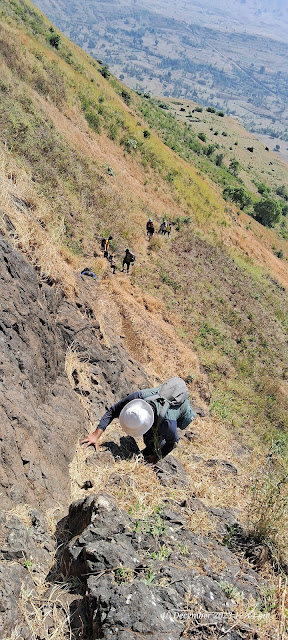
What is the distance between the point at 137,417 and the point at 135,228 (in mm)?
17245

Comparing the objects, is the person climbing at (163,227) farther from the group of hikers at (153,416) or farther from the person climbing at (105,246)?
the group of hikers at (153,416)

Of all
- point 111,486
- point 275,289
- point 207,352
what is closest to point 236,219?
point 275,289

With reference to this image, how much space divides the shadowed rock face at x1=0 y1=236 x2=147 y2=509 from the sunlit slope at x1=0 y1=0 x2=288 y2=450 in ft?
2.43

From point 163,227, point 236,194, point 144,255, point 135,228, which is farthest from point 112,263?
point 236,194

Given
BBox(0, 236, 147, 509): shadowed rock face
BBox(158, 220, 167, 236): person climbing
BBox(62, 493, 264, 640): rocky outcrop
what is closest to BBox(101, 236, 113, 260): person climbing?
BBox(158, 220, 167, 236): person climbing

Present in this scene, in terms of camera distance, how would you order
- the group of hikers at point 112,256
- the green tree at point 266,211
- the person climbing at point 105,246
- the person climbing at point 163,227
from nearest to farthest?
1. the group of hikers at point 112,256
2. the person climbing at point 105,246
3. the person climbing at point 163,227
4. the green tree at point 266,211

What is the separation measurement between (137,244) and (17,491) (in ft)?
55.4

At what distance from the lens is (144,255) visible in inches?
760

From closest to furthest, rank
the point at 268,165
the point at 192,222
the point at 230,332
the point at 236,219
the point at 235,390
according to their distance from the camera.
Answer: the point at 235,390, the point at 230,332, the point at 192,222, the point at 236,219, the point at 268,165

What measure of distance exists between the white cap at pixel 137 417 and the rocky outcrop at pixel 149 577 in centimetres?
80

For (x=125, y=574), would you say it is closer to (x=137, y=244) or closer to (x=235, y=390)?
(x=235, y=390)

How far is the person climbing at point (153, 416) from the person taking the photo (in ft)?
13.9

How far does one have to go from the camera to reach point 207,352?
53.5ft

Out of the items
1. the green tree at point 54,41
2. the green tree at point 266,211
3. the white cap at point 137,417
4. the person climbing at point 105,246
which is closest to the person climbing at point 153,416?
the white cap at point 137,417
